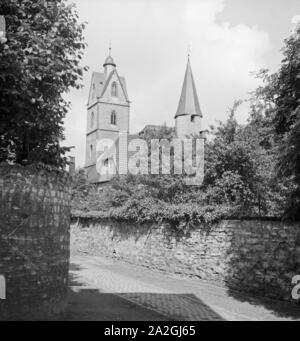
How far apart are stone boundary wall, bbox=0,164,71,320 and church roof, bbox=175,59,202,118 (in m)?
48.3

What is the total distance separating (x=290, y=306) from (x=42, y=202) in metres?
6.93

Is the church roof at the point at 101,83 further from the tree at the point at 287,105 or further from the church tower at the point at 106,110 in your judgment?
the tree at the point at 287,105

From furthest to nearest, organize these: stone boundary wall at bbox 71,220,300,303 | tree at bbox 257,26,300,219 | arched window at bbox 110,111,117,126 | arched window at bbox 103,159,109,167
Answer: arched window at bbox 110,111,117,126, arched window at bbox 103,159,109,167, stone boundary wall at bbox 71,220,300,303, tree at bbox 257,26,300,219

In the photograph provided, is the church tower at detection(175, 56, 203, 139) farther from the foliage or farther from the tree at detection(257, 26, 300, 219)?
the tree at detection(257, 26, 300, 219)

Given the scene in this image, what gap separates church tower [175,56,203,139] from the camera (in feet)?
183

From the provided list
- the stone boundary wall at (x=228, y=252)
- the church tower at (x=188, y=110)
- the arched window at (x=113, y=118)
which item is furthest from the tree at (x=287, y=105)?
the arched window at (x=113, y=118)

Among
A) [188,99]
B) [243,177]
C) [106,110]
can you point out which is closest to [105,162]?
[188,99]

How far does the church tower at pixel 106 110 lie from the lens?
215 ft

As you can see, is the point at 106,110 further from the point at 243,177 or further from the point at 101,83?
the point at 243,177

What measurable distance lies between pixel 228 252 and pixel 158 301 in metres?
3.24

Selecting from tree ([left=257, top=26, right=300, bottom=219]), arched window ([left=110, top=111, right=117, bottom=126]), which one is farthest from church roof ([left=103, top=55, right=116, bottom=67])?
tree ([left=257, top=26, right=300, bottom=219])

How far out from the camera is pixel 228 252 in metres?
13.6
